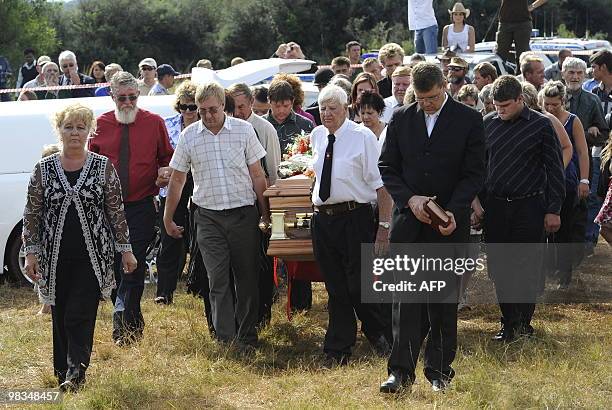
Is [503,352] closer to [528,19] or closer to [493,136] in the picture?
[493,136]

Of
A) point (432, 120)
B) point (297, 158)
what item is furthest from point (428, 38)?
point (432, 120)

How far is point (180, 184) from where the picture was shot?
328 inches

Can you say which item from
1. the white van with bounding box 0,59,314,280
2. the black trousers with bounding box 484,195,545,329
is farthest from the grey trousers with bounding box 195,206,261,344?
the white van with bounding box 0,59,314,280

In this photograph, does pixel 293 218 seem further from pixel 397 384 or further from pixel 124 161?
pixel 397 384

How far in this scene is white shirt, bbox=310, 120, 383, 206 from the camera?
7.69 meters

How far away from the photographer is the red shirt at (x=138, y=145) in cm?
856

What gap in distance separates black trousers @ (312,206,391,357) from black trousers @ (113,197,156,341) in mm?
1513

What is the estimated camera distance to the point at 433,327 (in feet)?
22.6

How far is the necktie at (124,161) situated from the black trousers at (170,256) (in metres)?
1.22

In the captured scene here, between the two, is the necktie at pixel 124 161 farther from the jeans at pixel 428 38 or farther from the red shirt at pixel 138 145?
the jeans at pixel 428 38

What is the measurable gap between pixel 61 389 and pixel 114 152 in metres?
2.15

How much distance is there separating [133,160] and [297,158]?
4.60 feet

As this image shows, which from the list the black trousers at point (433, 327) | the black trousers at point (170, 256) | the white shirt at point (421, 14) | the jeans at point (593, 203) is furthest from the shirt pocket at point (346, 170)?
the white shirt at point (421, 14)

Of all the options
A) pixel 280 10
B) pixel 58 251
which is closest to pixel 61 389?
pixel 58 251
